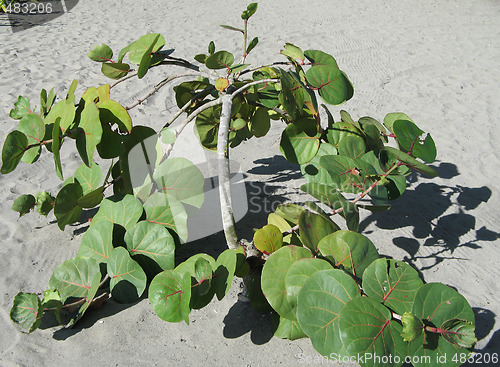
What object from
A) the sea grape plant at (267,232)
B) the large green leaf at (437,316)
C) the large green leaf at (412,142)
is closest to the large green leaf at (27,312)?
the sea grape plant at (267,232)

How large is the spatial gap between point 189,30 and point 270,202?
4157 millimetres

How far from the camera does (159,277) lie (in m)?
1.32

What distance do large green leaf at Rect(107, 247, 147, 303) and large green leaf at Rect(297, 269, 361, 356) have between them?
561 millimetres

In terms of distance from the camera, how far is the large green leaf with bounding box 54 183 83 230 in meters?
1.62

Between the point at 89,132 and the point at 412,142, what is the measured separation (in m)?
1.10

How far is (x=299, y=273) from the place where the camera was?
4.21 feet

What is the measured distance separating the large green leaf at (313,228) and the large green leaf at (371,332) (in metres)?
0.29

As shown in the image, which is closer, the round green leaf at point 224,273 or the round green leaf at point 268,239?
the round green leaf at point 224,273

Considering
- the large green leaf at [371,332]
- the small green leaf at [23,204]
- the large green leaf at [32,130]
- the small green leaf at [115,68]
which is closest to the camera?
the large green leaf at [371,332]

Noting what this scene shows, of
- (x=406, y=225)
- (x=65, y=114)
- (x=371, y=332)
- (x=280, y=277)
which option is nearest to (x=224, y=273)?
(x=280, y=277)

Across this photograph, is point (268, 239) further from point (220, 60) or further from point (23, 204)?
point (23, 204)

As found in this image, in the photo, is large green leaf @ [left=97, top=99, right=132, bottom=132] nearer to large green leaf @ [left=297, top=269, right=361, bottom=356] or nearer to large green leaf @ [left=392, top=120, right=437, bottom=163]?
large green leaf @ [left=297, top=269, right=361, bottom=356]

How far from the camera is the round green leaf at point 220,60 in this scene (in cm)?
160

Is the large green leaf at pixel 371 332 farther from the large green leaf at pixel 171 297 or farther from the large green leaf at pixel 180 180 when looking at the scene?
the large green leaf at pixel 180 180
